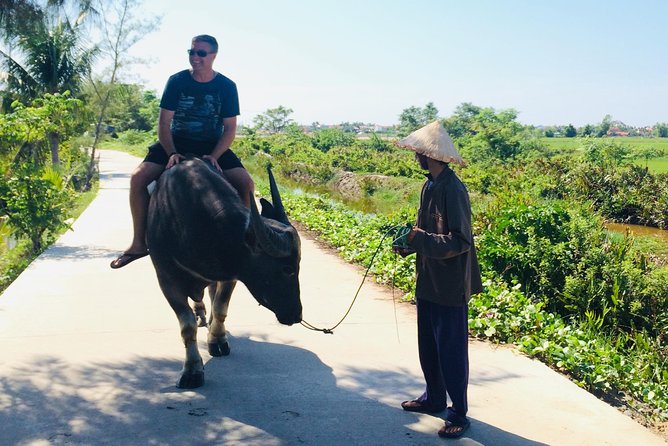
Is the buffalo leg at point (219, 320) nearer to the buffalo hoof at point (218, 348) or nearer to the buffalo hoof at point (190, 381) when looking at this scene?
the buffalo hoof at point (218, 348)

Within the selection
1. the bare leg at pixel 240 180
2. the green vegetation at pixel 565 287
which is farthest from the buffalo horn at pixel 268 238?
the green vegetation at pixel 565 287

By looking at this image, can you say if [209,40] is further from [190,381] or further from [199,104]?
[190,381]

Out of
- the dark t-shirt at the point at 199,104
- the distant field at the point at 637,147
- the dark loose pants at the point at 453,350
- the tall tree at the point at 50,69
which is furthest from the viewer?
the distant field at the point at 637,147

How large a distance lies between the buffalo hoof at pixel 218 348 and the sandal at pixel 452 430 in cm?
209

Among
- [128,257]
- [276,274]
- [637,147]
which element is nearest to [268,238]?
[276,274]

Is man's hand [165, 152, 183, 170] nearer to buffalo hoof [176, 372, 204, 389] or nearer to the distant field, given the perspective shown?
buffalo hoof [176, 372, 204, 389]

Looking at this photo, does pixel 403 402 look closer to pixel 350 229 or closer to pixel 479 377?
pixel 479 377

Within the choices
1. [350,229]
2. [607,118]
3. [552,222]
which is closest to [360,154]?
[350,229]

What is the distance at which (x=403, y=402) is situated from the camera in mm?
4340

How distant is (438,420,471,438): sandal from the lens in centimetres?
388

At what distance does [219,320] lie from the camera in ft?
17.3

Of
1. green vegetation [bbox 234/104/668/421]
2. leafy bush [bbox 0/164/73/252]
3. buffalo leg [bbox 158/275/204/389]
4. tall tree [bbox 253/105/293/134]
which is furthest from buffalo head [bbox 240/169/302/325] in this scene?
tall tree [bbox 253/105/293/134]

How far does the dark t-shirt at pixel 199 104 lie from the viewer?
5121 millimetres

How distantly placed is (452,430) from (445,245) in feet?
3.67
